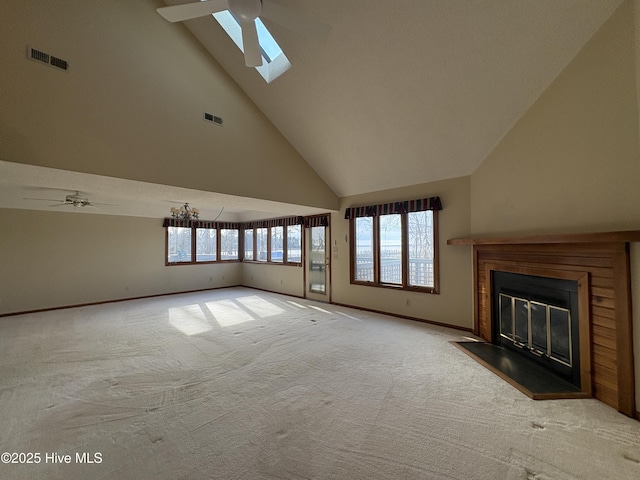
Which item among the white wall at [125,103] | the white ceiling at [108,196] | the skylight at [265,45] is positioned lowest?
the white ceiling at [108,196]

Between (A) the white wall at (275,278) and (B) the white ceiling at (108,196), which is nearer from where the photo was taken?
(B) the white ceiling at (108,196)

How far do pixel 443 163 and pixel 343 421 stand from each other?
3.96m

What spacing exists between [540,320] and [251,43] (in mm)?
4608

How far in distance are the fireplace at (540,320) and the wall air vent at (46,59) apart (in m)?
6.10

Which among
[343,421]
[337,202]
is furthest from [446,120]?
[343,421]

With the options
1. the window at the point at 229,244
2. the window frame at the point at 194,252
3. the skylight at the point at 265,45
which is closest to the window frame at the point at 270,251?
the window at the point at 229,244

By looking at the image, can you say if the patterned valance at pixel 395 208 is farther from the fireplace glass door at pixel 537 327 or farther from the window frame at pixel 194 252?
the window frame at pixel 194 252

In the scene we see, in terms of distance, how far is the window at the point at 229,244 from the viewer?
8.91 m

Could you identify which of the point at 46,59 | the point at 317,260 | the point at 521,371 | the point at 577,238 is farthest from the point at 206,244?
the point at 577,238

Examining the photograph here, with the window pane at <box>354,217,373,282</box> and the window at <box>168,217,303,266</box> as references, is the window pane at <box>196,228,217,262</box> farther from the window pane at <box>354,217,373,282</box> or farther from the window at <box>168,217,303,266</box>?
the window pane at <box>354,217,373,282</box>

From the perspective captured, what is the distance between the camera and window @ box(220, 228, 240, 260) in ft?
29.2

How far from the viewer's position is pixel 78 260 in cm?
602

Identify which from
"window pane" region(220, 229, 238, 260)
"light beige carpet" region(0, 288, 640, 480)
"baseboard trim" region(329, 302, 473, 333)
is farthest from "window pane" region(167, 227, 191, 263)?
"baseboard trim" region(329, 302, 473, 333)

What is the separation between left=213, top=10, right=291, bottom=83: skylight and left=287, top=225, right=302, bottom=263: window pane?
3961 mm
